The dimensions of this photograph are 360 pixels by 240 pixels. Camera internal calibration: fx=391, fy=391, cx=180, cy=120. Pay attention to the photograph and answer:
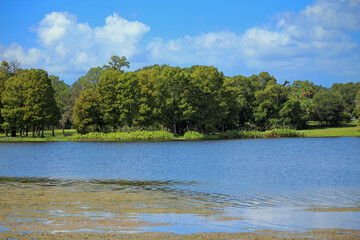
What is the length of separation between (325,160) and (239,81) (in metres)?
67.2

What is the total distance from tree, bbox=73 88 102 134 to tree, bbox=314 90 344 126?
60578 millimetres

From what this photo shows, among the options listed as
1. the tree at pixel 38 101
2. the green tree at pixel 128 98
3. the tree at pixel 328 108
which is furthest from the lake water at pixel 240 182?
the tree at pixel 328 108

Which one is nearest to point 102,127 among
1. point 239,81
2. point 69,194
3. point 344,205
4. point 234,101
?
point 234,101

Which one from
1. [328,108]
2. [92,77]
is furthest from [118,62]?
[328,108]

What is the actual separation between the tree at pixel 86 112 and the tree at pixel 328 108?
199 feet

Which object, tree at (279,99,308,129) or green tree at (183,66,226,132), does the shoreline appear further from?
tree at (279,99,308,129)

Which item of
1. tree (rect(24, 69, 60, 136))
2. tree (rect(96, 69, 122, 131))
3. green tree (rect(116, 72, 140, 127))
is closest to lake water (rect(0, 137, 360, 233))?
tree (rect(24, 69, 60, 136))

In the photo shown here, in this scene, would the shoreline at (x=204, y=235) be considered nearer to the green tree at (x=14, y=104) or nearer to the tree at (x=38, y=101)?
the tree at (x=38, y=101)

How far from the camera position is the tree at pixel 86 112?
77.9m

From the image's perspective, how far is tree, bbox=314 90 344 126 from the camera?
10538 cm

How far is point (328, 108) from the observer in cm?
10506

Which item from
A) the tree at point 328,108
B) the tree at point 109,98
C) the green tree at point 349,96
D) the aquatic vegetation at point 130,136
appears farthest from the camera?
the green tree at point 349,96

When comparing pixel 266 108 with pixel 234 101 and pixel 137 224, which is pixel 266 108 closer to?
pixel 234 101

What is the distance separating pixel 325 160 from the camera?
3559 cm
